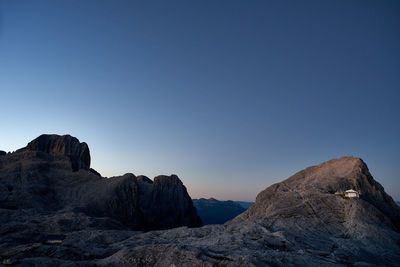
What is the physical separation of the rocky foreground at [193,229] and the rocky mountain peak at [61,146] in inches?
1215

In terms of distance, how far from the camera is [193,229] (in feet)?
99.3

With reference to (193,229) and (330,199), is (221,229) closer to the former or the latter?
(193,229)

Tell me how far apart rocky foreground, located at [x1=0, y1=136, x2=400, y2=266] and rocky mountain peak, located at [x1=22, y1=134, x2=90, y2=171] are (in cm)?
3087

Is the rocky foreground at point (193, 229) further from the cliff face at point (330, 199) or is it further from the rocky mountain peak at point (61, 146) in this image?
the rocky mountain peak at point (61, 146)

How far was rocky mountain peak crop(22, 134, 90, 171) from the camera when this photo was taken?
116 m

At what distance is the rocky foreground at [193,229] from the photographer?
16625mm

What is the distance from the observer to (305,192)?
44.7 meters

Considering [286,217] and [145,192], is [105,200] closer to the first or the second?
[145,192]

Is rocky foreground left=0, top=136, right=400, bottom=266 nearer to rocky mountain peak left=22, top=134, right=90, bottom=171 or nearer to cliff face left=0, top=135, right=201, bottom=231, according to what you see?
cliff face left=0, top=135, right=201, bottom=231

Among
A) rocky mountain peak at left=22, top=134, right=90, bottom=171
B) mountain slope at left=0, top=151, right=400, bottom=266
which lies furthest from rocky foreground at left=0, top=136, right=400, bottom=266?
rocky mountain peak at left=22, top=134, right=90, bottom=171

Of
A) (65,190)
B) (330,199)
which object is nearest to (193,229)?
(330,199)

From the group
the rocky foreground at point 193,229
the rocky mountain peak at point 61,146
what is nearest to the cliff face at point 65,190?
the rocky foreground at point 193,229

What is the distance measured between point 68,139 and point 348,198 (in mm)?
125660

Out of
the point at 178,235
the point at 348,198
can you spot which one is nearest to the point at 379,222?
the point at 348,198
